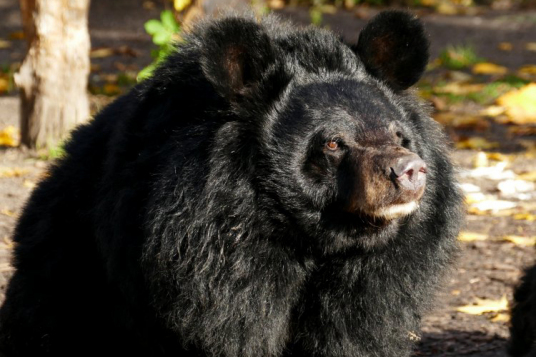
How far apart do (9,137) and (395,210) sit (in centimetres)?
542

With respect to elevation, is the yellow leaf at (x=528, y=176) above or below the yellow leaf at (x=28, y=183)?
above

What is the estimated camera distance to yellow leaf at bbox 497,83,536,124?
926 centimetres

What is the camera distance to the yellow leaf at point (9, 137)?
8.11 m

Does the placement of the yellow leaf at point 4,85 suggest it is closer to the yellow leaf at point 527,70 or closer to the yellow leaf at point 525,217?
the yellow leaf at point 527,70

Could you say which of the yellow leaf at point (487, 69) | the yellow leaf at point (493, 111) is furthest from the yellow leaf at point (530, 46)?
the yellow leaf at point (493, 111)

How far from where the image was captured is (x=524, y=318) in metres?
4.52

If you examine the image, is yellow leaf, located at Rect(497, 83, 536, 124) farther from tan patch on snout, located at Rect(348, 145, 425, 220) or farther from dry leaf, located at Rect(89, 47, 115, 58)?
tan patch on snout, located at Rect(348, 145, 425, 220)

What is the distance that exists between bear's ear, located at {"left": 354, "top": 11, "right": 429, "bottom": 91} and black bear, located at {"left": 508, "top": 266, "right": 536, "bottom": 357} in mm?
1279

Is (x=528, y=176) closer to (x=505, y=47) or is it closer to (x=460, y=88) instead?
(x=460, y=88)

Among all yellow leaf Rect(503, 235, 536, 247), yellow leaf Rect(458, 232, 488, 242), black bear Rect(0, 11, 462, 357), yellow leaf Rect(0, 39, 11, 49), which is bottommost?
yellow leaf Rect(0, 39, 11, 49)

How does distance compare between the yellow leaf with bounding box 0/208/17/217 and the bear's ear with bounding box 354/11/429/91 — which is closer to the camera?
the bear's ear with bounding box 354/11/429/91

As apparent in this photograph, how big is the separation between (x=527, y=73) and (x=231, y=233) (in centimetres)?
791

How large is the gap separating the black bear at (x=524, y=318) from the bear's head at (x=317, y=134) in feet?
3.47

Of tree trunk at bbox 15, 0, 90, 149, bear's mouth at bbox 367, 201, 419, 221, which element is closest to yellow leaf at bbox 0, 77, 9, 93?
tree trunk at bbox 15, 0, 90, 149
